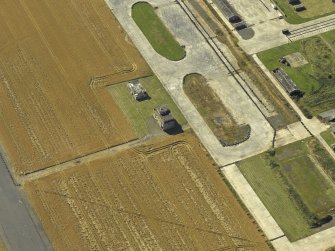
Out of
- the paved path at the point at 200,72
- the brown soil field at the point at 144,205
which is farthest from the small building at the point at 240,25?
the brown soil field at the point at 144,205

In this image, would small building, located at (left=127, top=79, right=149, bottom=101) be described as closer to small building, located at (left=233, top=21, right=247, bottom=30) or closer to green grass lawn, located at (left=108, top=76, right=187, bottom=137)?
green grass lawn, located at (left=108, top=76, right=187, bottom=137)

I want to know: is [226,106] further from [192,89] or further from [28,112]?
[28,112]

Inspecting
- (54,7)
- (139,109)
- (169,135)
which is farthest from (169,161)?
(54,7)

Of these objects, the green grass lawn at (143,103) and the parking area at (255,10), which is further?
the parking area at (255,10)

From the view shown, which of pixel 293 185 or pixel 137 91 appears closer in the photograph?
pixel 293 185

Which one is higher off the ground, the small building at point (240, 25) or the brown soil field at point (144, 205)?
the small building at point (240, 25)

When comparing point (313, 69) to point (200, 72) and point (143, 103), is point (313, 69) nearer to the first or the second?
point (200, 72)

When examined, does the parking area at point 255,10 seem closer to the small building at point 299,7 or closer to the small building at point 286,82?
the small building at point 299,7

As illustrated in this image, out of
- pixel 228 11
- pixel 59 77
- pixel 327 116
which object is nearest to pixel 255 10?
pixel 228 11
